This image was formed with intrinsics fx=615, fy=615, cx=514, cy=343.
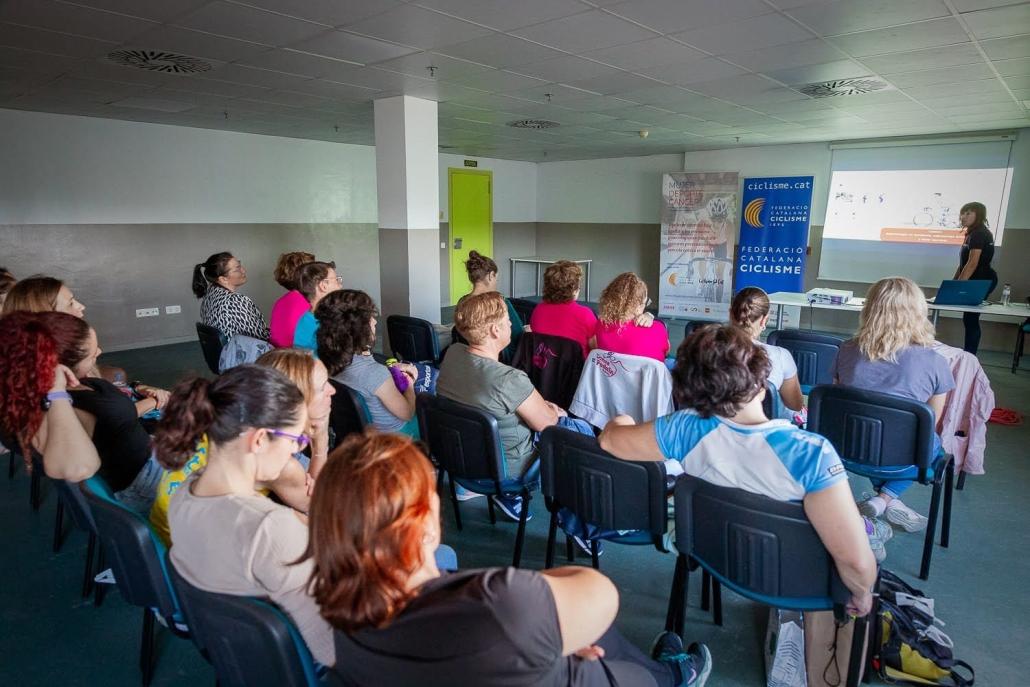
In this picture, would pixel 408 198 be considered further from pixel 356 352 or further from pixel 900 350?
pixel 900 350

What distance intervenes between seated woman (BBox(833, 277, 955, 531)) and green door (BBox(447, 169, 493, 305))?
802 cm

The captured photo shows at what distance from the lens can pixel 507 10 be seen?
10.5ft

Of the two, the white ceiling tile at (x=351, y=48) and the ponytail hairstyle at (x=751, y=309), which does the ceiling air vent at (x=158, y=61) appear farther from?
the ponytail hairstyle at (x=751, y=309)

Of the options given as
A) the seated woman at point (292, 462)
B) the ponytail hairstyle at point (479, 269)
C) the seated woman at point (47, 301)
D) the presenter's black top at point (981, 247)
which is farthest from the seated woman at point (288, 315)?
the presenter's black top at point (981, 247)

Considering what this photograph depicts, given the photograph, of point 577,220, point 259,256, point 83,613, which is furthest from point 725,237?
point 83,613

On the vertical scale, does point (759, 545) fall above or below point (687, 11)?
below

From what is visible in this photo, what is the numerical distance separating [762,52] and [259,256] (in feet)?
21.0

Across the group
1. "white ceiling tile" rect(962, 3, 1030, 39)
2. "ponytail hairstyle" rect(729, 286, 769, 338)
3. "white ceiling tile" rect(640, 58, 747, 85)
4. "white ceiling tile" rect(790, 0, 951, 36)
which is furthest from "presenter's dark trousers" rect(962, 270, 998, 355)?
"ponytail hairstyle" rect(729, 286, 769, 338)

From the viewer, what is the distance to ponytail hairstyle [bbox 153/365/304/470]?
4.63 ft

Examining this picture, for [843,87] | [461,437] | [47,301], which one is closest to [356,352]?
[461,437]

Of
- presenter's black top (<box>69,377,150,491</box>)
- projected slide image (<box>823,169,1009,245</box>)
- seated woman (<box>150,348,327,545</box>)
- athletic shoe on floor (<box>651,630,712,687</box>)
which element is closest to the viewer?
athletic shoe on floor (<box>651,630,712,687</box>)

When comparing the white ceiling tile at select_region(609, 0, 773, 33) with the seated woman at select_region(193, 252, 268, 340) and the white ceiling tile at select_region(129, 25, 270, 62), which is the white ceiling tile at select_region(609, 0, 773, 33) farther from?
the seated woman at select_region(193, 252, 268, 340)

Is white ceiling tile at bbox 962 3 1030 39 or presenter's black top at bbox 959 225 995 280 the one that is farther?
presenter's black top at bbox 959 225 995 280

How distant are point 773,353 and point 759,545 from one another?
1.54 metres
